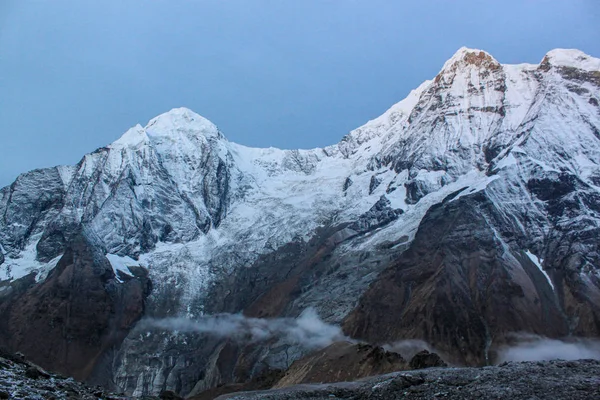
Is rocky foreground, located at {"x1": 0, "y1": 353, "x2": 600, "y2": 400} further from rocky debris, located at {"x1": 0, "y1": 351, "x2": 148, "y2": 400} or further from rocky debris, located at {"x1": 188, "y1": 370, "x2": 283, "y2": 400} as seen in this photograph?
rocky debris, located at {"x1": 188, "y1": 370, "x2": 283, "y2": 400}

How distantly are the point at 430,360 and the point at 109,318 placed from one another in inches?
4848

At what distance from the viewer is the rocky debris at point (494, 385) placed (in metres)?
41.7

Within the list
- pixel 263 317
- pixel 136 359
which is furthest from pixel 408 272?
pixel 136 359

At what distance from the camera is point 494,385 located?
44.3 m

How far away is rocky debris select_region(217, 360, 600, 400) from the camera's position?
137 ft

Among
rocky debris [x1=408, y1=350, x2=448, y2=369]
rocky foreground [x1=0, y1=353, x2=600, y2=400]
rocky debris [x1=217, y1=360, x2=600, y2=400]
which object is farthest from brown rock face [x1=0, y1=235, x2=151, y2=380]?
rocky debris [x1=217, y1=360, x2=600, y2=400]

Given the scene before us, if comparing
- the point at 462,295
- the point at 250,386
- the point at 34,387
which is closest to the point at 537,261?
the point at 462,295

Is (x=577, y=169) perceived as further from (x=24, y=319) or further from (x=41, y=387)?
(x=41, y=387)

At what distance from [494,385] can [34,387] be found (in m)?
29.2

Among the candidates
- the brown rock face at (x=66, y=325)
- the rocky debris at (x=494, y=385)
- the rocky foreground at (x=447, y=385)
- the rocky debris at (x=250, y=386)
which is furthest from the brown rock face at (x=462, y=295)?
the rocky foreground at (x=447, y=385)

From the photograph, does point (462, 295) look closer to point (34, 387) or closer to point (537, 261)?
point (537, 261)

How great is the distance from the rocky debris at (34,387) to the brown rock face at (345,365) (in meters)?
58.5

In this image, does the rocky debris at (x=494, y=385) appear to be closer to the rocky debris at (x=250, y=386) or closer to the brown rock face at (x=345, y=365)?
the brown rock face at (x=345, y=365)

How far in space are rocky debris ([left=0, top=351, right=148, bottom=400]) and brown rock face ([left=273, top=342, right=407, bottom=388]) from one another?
58.5 meters
